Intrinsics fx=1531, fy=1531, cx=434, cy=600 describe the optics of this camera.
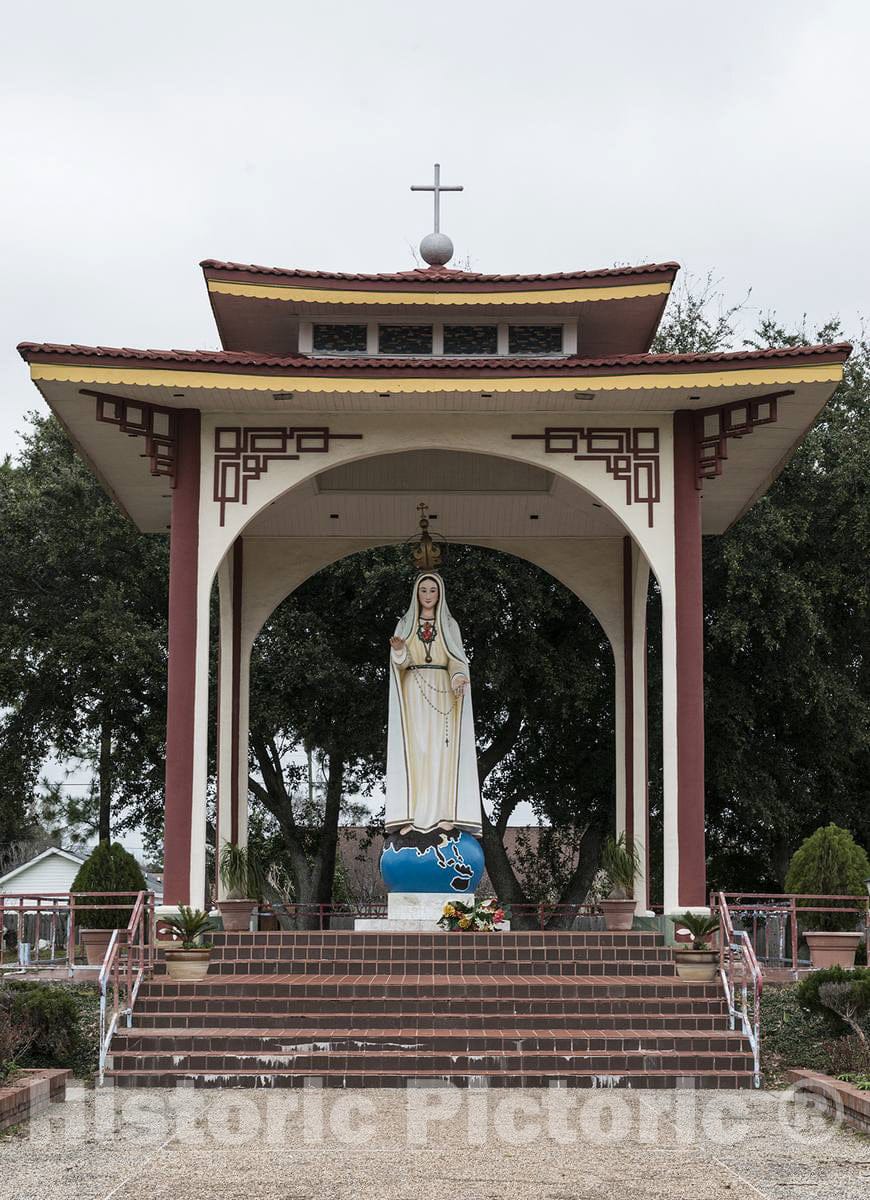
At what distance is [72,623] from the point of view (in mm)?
23891

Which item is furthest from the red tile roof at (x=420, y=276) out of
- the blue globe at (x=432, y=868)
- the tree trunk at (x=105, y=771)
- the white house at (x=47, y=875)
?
the white house at (x=47, y=875)

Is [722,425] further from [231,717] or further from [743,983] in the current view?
[231,717]

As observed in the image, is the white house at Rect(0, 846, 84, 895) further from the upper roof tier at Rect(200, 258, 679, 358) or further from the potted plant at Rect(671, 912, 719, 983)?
the potted plant at Rect(671, 912, 719, 983)

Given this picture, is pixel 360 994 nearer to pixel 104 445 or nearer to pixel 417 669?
pixel 417 669

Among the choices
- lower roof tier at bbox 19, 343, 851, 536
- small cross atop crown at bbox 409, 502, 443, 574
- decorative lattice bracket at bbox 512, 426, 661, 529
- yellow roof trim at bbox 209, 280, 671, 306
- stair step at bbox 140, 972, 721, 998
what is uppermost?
yellow roof trim at bbox 209, 280, 671, 306

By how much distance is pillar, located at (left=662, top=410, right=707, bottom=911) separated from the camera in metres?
13.8

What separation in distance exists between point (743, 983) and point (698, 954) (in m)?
1.21

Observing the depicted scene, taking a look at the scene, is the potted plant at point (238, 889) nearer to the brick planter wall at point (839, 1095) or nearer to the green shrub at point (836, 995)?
the green shrub at point (836, 995)

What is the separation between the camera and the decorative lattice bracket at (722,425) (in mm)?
→ 14227

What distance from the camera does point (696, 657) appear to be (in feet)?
46.6

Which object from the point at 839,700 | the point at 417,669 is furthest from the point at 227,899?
the point at 839,700

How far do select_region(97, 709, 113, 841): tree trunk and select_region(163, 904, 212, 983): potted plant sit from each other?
11782 mm

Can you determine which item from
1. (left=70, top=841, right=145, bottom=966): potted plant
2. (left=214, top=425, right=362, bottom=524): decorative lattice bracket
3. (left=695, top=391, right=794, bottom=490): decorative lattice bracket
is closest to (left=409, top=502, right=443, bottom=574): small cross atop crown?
(left=214, top=425, right=362, bottom=524): decorative lattice bracket

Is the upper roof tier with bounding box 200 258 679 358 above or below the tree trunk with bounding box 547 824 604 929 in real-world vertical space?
above
